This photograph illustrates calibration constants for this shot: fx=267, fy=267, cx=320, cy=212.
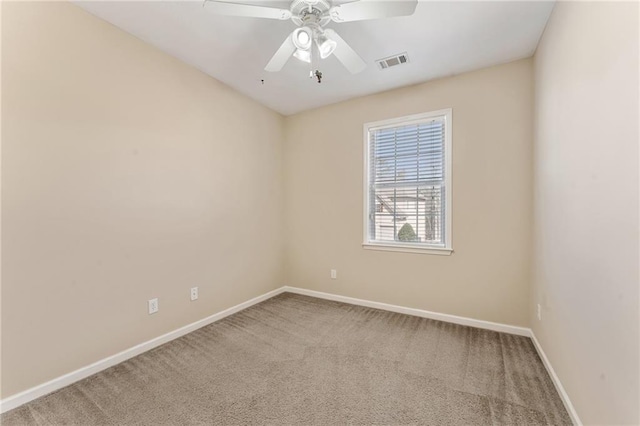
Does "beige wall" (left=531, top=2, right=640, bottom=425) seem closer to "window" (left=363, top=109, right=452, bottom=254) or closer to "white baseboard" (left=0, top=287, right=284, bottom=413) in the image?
"window" (left=363, top=109, right=452, bottom=254)

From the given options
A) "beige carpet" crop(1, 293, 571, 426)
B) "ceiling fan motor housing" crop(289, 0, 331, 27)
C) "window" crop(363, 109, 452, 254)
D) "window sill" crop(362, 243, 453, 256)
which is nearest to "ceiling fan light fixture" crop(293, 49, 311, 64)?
"ceiling fan motor housing" crop(289, 0, 331, 27)

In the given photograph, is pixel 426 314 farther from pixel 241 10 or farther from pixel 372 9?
pixel 241 10

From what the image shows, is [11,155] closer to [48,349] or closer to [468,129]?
[48,349]

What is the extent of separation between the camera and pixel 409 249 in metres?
3.06

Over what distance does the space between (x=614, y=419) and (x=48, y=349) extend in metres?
3.10

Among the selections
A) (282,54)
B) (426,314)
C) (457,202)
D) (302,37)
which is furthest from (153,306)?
(457,202)

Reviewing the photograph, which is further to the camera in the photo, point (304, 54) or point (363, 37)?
point (363, 37)

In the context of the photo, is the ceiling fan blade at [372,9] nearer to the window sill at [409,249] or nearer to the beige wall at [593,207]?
the beige wall at [593,207]

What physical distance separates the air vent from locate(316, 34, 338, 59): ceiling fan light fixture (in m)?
0.87

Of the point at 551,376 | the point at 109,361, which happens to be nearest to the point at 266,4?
the point at 109,361

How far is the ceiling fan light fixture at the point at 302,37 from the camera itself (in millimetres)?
1751

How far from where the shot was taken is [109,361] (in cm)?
206

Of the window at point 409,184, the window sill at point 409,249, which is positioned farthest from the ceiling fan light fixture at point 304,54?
the window sill at point 409,249

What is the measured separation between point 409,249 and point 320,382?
1.74m
